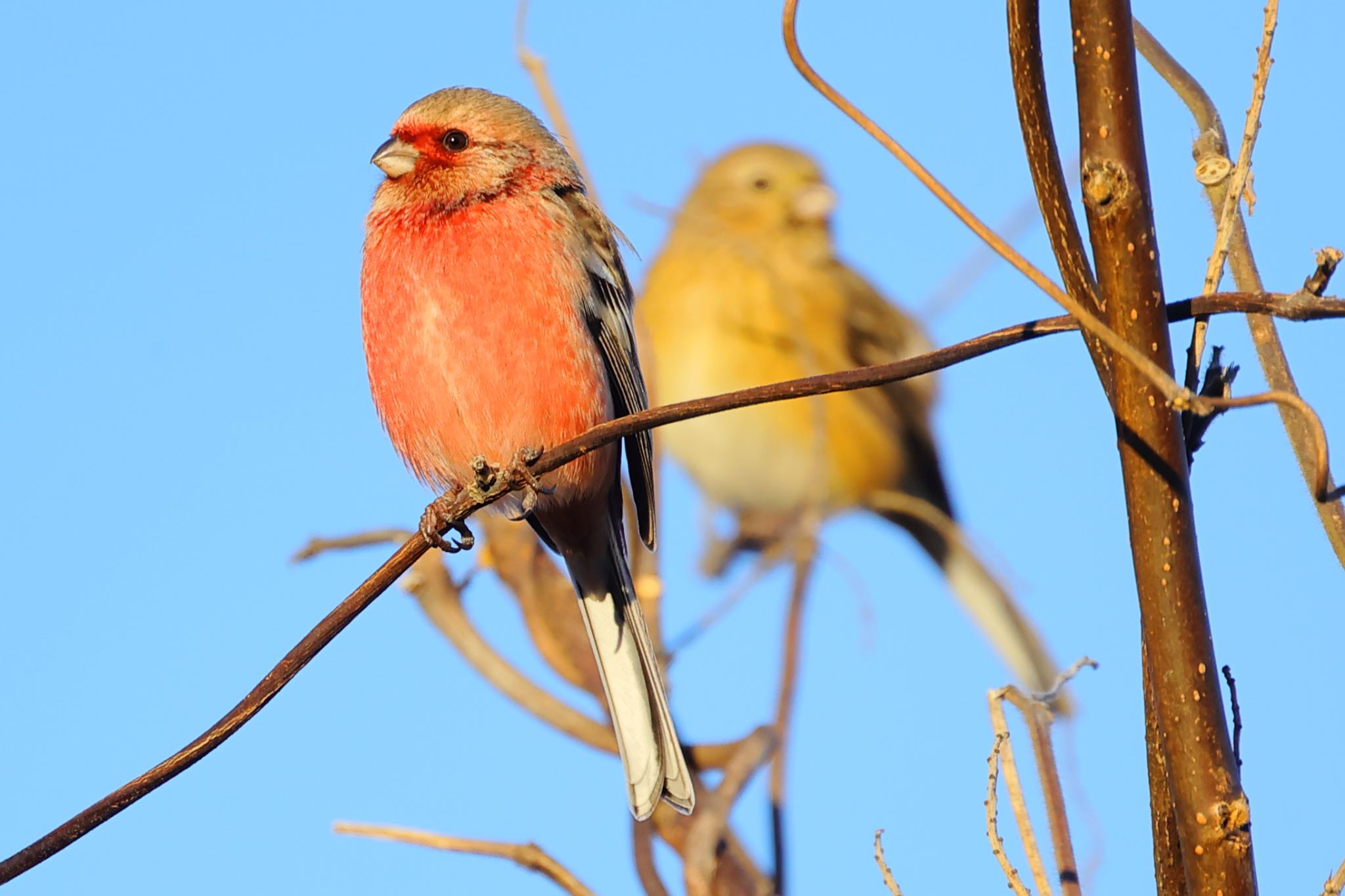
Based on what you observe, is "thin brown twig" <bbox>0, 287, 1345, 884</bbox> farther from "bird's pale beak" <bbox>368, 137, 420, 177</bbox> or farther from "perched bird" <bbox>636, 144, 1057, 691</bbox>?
"perched bird" <bbox>636, 144, 1057, 691</bbox>

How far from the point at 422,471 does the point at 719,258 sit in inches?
182

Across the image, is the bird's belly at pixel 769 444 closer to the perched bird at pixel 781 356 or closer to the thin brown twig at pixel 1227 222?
the perched bird at pixel 781 356

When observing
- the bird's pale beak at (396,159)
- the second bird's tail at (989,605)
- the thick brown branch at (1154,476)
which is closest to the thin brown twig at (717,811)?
the thick brown branch at (1154,476)

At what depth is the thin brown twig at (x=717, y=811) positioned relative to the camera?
278cm

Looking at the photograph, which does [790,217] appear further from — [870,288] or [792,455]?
[792,455]

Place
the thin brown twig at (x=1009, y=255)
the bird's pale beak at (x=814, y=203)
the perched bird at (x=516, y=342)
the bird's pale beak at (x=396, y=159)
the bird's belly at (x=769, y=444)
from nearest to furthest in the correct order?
the thin brown twig at (x=1009, y=255) < the perched bird at (x=516, y=342) < the bird's pale beak at (x=396, y=159) < the bird's belly at (x=769, y=444) < the bird's pale beak at (x=814, y=203)

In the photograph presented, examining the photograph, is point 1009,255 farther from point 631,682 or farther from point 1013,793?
point 631,682

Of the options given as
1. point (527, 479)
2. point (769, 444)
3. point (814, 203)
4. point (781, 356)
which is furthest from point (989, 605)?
point (527, 479)

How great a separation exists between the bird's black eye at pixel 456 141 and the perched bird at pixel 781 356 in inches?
149

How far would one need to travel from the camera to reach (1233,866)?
5.63ft

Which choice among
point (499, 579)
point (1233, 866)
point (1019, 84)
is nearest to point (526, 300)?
point (499, 579)

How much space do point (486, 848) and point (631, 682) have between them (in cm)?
83

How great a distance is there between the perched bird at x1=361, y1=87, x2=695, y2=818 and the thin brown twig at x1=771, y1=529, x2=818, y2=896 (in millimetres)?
348

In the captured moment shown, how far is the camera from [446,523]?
330cm
